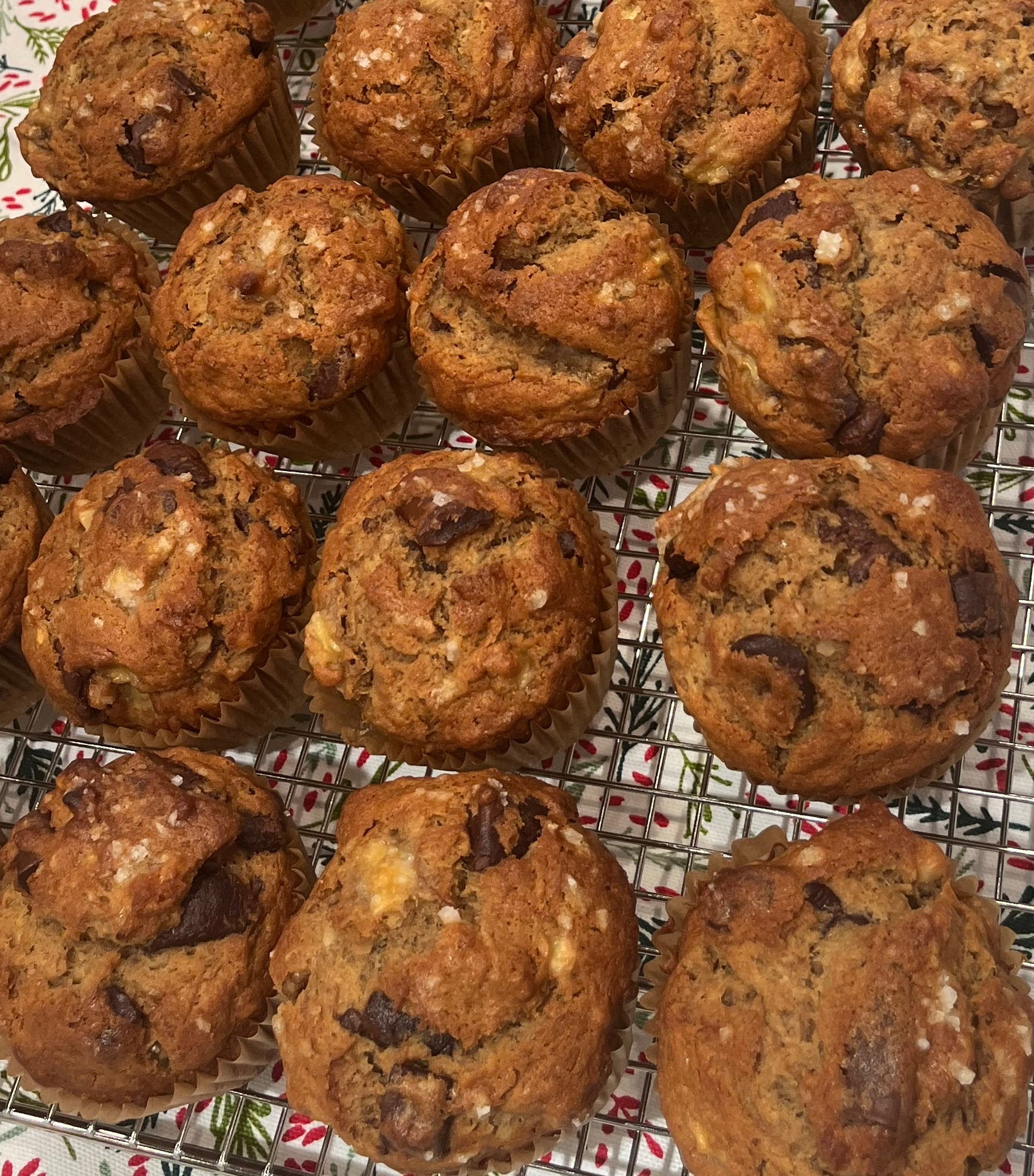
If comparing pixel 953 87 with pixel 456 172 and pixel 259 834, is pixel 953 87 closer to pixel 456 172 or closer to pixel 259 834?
pixel 456 172

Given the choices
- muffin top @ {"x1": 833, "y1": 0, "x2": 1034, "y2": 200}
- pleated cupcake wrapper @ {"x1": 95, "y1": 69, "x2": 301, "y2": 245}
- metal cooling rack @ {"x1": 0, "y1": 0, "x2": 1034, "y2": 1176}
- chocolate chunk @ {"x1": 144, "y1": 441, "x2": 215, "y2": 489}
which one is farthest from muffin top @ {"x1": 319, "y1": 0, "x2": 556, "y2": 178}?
chocolate chunk @ {"x1": 144, "y1": 441, "x2": 215, "y2": 489}

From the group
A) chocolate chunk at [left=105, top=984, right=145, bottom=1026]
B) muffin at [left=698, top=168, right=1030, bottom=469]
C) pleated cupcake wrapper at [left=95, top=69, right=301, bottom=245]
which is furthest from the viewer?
pleated cupcake wrapper at [left=95, top=69, right=301, bottom=245]

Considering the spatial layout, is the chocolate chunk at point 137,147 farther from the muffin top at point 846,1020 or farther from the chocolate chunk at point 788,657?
the muffin top at point 846,1020

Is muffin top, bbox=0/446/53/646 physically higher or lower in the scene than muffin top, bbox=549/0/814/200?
lower

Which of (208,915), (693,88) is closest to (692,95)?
(693,88)

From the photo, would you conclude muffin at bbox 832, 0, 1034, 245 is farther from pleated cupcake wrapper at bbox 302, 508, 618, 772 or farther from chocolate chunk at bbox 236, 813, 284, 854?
chocolate chunk at bbox 236, 813, 284, 854

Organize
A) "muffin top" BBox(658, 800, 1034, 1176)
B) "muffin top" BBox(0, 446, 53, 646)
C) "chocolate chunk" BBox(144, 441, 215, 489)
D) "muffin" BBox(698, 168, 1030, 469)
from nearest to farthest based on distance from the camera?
1. "muffin top" BBox(658, 800, 1034, 1176)
2. "muffin" BBox(698, 168, 1030, 469)
3. "chocolate chunk" BBox(144, 441, 215, 489)
4. "muffin top" BBox(0, 446, 53, 646)

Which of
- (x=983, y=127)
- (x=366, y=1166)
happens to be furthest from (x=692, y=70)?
(x=366, y=1166)
